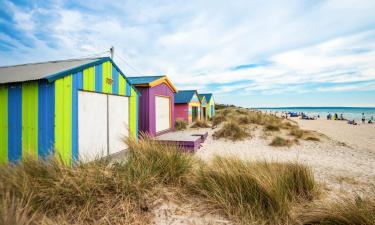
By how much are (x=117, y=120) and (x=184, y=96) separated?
14.6 meters

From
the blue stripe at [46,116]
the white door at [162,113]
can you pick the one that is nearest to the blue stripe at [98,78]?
the blue stripe at [46,116]

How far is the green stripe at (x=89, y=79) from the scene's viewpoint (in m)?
5.84

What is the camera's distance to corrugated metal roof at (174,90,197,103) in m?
20.9

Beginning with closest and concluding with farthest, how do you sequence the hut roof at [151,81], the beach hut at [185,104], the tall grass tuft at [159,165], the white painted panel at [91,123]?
the tall grass tuft at [159,165]
the white painted panel at [91,123]
the hut roof at [151,81]
the beach hut at [185,104]

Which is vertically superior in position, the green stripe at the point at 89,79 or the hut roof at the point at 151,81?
the hut roof at the point at 151,81

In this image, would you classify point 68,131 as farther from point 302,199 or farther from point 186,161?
point 302,199

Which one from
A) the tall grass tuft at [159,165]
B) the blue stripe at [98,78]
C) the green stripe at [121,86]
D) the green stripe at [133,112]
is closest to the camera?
the tall grass tuft at [159,165]

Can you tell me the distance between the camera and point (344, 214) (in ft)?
8.16

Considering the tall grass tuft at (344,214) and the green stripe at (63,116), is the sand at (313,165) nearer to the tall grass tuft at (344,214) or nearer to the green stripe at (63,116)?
the tall grass tuft at (344,214)

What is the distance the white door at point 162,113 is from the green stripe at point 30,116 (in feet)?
22.3

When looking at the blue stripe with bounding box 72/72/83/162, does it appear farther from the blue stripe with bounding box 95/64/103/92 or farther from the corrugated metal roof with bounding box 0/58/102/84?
the blue stripe with bounding box 95/64/103/92

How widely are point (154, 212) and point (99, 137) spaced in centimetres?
444

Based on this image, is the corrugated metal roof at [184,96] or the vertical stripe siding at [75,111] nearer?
the vertical stripe siding at [75,111]

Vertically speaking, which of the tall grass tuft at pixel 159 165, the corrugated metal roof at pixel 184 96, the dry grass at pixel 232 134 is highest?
the corrugated metal roof at pixel 184 96
